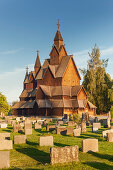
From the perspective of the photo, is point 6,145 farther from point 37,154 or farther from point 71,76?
point 71,76

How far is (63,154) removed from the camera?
1093 centimetres

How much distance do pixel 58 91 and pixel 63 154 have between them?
1857 inches

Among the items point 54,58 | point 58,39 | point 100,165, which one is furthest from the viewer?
point 58,39

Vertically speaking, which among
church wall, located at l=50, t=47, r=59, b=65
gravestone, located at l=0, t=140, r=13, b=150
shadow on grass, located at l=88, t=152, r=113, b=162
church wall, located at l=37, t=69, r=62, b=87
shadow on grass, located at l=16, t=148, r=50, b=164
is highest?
church wall, located at l=50, t=47, r=59, b=65

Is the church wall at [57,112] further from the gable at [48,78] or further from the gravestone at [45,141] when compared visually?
the gravestone at [45,141]

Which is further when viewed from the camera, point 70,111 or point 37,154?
point 70,111

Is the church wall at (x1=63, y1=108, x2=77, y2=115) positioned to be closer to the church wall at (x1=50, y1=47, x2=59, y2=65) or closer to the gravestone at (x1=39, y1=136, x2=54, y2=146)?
the church wall at (x1=50, y1=47, x2=59, y2=65)

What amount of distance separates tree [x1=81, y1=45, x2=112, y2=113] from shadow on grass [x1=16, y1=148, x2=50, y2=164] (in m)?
48.7

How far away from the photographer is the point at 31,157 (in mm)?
12594

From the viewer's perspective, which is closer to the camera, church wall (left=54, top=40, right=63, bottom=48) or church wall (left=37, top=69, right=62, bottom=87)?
church wall (left=37, top=69, right=62, bottom=87)

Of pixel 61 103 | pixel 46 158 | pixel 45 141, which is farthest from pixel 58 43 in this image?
pixel 46 158

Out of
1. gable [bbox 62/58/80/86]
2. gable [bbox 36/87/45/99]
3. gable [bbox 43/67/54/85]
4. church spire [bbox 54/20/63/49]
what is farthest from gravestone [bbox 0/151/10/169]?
church spire [bbox 54/20/63/49]

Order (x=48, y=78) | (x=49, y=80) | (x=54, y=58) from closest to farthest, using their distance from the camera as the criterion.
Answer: (x=49, y=80) < (x=48, y=78) < (x=54, y=58)

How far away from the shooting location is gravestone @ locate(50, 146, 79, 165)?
35.3ft
